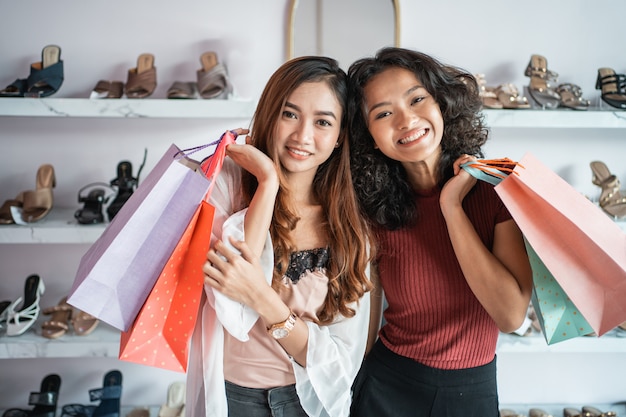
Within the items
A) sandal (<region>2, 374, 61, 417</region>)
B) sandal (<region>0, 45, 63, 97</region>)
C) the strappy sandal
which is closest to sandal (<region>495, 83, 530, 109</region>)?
the strappy sandal

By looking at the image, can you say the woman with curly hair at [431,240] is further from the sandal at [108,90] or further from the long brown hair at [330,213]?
the sandal at [108,90]

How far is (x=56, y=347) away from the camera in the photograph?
2.27m

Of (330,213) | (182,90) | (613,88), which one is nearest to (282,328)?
(330,213)

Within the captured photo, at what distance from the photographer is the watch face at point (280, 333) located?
1215 millimetres

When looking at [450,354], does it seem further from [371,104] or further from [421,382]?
[371,104]

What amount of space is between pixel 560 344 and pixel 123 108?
7.10 feet

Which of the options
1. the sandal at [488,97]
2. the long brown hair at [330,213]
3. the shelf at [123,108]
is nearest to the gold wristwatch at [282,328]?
the long brown hair at [330,213]

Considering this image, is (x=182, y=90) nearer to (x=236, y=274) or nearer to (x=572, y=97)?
(x=236, y=274)

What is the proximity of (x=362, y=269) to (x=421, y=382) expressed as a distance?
1.09 ft

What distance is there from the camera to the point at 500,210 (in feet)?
4.26

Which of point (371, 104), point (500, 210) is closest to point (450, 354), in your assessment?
point (500, 210)

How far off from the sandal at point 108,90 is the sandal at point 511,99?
1733 millimetres

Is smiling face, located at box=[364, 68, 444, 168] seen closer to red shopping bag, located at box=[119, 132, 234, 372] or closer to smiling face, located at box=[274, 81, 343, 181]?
smiling face, located at box=[274, 81, 343, 181]

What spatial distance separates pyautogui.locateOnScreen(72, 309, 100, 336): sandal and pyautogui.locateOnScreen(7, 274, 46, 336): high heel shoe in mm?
184
